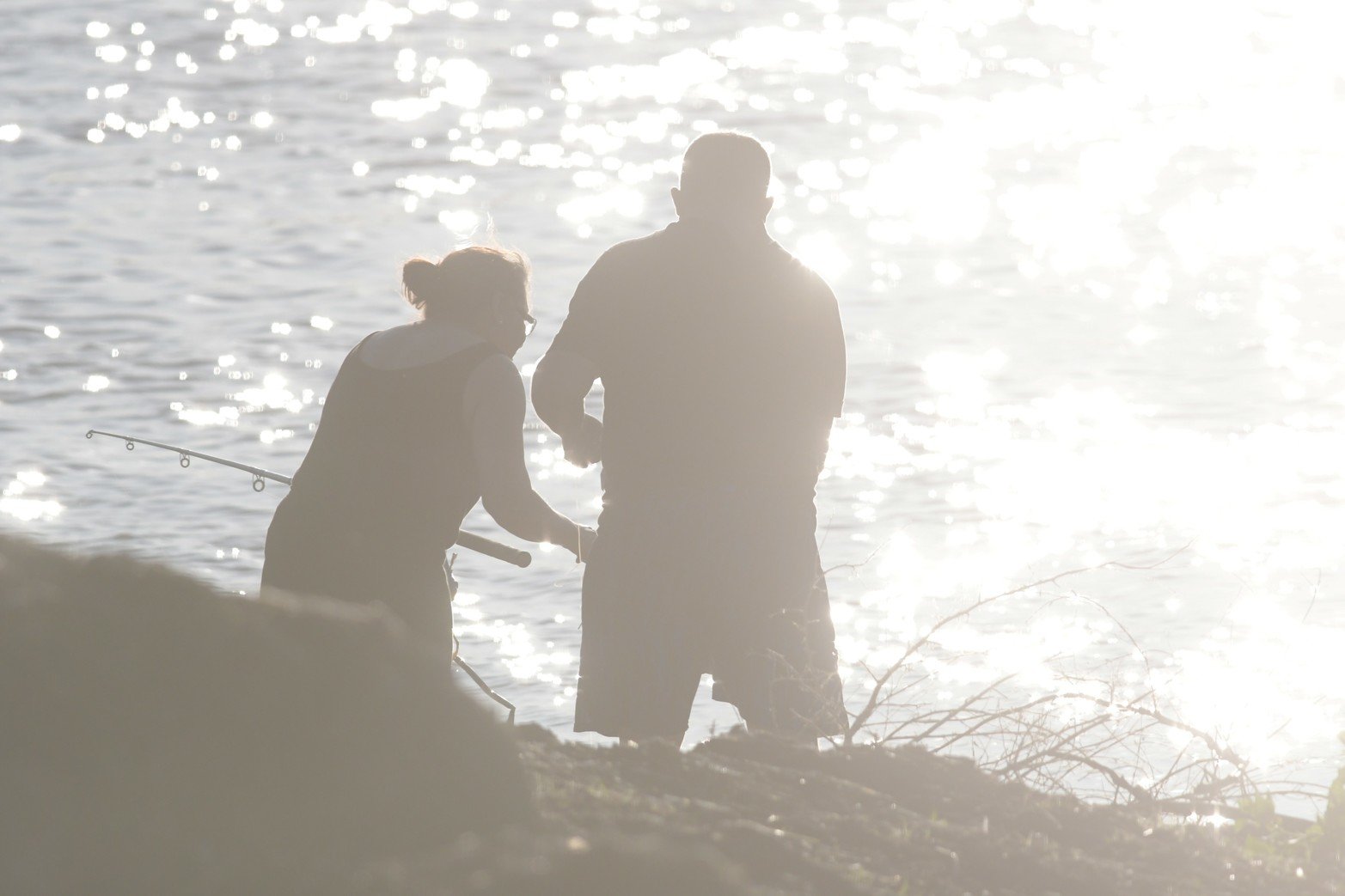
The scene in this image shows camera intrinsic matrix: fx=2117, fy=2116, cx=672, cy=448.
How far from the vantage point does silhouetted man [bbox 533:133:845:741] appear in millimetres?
5285

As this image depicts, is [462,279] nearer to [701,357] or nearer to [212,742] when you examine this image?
[701,357]

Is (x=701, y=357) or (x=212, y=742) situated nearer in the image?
(x=212, y=742)

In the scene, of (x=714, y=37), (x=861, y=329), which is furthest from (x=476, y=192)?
(x=714, y=37)

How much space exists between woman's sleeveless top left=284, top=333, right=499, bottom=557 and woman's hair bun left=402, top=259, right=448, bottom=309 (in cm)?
20

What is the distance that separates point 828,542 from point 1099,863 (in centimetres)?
1034

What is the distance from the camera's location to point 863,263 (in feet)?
79.9

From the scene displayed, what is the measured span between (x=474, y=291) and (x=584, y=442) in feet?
2.05

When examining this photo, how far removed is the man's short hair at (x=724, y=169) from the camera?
5340 mm

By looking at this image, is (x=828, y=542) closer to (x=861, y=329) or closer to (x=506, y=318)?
(x=861, y=329)

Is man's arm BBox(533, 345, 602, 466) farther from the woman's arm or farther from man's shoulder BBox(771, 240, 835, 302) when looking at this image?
man's shoulder BBox(771, 240, 835, 302)

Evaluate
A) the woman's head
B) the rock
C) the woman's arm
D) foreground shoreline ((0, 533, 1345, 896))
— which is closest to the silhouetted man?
the woman's head

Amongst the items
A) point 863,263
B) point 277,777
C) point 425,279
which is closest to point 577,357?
point 425,279

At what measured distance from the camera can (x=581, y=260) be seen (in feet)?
73.8

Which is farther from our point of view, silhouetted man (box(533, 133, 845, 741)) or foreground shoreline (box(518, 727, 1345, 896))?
silhouetted man (box(533, 133, 845, 741))
